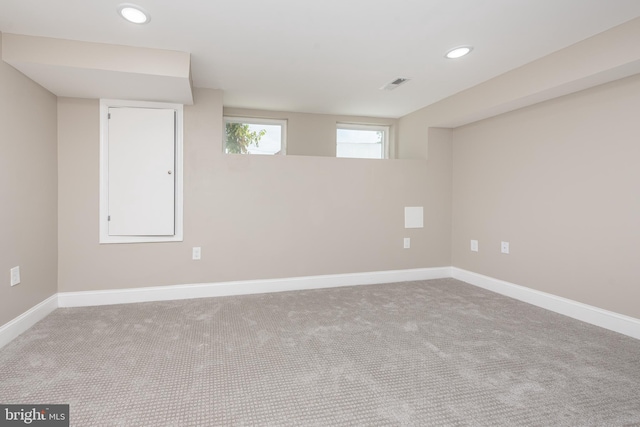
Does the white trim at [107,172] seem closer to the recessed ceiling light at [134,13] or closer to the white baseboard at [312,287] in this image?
the white baseboard at [312,287]

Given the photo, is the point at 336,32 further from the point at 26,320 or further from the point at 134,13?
the point at 26,320

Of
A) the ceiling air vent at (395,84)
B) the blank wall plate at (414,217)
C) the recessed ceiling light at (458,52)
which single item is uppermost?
the ceiling air vent at (395,84)

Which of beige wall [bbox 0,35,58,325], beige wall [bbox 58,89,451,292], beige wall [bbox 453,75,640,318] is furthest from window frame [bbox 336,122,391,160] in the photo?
beige wall [bbox 0,35,58,325]

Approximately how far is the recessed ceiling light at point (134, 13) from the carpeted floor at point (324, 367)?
2128 mm

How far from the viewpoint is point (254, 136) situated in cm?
405

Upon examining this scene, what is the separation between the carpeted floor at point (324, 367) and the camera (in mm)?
1526

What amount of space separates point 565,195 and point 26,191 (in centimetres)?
441

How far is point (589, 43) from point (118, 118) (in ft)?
12.6

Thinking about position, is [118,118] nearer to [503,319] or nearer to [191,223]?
[191,223]

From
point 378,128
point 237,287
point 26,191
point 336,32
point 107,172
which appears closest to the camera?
point 336,32

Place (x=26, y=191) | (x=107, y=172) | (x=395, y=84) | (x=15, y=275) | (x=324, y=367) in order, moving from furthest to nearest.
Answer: (x=395, y=84), (x=107, y=172), (x=26, y=191), (x=15, y=275), (x=324, y=367)

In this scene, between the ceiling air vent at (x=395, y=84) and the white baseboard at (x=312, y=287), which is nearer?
the white baseboard at (x=312, y=287)

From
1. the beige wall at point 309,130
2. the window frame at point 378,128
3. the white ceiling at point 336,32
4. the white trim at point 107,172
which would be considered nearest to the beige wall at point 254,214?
the white trim at point 107,172

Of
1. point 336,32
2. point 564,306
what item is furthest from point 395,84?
point 564,306
